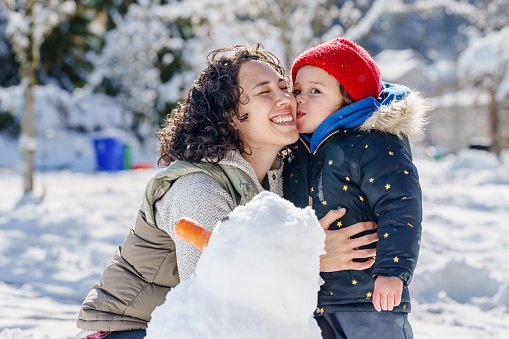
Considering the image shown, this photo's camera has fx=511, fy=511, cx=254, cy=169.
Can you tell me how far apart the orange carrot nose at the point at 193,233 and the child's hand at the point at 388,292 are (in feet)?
2.96

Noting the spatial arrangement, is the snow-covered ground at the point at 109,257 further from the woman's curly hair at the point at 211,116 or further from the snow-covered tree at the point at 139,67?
the snow-covered tree at the point at 139,67

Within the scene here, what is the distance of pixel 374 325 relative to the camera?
2.19 meters

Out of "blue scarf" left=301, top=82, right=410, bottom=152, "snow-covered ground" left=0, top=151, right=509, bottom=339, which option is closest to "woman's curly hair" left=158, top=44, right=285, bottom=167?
"blue scarf" left=301, top=82, right=410, bottom=152

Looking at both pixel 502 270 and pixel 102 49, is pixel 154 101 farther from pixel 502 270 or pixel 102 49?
pixel 502 270

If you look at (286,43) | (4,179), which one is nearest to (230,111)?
(286,43)

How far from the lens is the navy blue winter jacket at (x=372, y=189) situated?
203 centimetres

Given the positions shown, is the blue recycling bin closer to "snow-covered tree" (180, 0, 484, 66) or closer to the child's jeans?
"snow-covered tree" (180, 0, 484, 66)

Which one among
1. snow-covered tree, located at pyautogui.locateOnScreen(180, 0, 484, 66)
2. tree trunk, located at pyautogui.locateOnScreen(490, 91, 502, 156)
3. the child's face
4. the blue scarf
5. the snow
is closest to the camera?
the snow

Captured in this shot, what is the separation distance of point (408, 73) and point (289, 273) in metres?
43.4

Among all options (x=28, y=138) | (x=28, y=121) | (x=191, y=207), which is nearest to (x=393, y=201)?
(x=191, y=207)

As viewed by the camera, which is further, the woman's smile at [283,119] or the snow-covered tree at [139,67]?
the snow-covered tree at [139,67]

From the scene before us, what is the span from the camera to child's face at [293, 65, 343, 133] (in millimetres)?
2484

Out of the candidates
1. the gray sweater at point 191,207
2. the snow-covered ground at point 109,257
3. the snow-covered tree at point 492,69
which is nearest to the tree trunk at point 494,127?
the snow-covered tree at point 492,69

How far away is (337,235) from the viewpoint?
6.80ft
